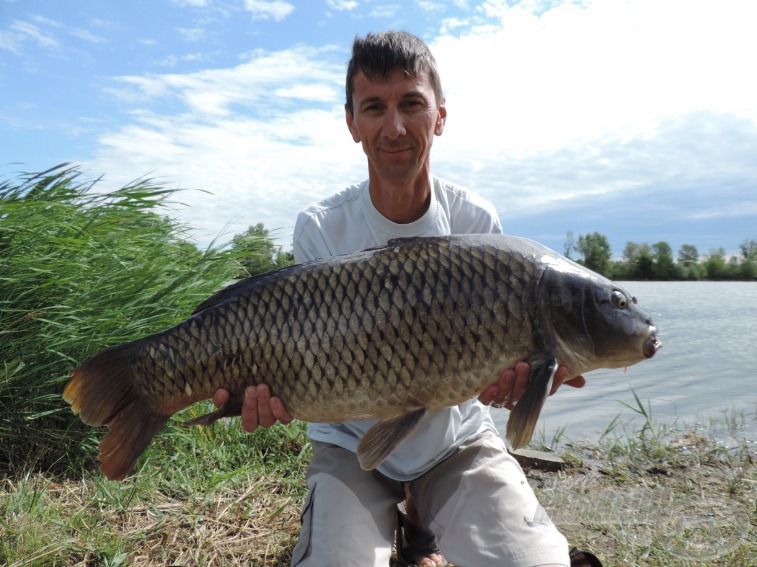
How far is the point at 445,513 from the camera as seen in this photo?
A: 2041 mm

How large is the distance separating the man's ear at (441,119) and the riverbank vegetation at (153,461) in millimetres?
1613

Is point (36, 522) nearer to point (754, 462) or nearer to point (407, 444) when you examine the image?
point (407, 444)

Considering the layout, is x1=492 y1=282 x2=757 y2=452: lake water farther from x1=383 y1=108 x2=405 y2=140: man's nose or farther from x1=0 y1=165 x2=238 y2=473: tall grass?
x1=0 y1=165 x2=238 y2=473: tall grass

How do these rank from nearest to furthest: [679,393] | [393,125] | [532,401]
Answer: [532,401], [393,125], [679,393]

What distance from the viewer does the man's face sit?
86.9 inches

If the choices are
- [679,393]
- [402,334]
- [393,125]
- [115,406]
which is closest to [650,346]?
[402,334]

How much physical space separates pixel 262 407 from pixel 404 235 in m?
0.80

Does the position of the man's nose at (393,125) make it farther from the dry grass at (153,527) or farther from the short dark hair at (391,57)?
the dry grass at (153,527)

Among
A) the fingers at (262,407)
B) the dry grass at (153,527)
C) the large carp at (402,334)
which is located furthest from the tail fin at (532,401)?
the dry grass at (153,527)

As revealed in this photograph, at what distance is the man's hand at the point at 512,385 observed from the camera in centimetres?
177

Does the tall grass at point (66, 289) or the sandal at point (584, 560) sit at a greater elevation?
the tall grass at point (66, 289)

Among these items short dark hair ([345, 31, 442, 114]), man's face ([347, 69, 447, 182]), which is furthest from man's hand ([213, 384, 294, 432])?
short dark hair ([345, 31, 442, 114])

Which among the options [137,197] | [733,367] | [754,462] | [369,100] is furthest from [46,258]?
[733,367]

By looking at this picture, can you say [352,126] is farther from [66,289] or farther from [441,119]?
[66,289]
